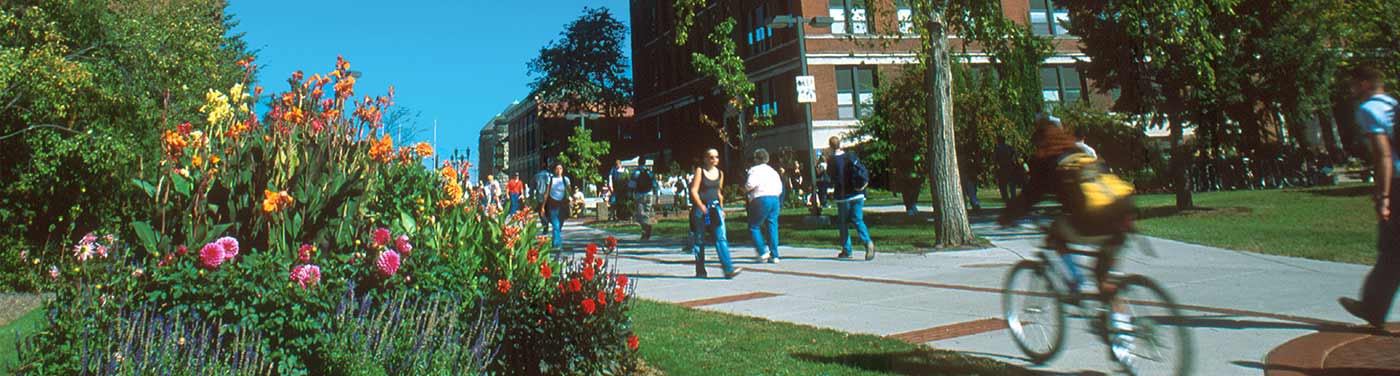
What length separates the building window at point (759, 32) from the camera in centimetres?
4406

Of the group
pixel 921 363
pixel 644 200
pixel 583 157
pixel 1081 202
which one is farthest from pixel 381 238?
pixel 583 157

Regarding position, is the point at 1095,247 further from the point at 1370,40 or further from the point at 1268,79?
the point at 1268,79

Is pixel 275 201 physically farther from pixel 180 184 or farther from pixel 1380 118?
pixel 1380 118

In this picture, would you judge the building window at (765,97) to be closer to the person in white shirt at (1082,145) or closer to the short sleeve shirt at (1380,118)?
the person in white shirt at (1082,145)

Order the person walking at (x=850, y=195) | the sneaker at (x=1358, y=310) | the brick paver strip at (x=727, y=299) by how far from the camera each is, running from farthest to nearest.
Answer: the person walking at (x=850, y=195), the brick paver strip at (x=727, y=299), the sneaker at (x=1358, y=310)

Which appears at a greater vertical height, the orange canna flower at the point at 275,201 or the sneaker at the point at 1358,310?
the orange canna flower at the point at 275,201

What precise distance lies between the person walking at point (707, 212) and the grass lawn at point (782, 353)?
3.65 meters

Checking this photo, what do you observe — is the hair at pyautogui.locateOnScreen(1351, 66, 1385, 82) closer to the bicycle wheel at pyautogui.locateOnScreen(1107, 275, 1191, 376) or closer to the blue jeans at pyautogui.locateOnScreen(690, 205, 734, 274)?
the bicycle wheel at pyautogui.locateOnScreen(1107, 275, 1191, 376)

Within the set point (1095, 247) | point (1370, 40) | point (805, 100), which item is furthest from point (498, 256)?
point (1370, 40)

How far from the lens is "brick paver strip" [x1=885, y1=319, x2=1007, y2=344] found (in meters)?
6.07

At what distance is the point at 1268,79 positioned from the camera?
2547cm

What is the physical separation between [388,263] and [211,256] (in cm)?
70

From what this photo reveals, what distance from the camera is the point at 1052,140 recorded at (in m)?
4.99

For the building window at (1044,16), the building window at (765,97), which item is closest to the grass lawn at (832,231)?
the building window at (765,97)
